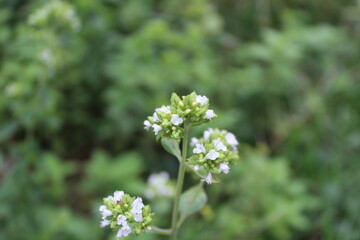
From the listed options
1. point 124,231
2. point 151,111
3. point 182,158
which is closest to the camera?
point 124,231

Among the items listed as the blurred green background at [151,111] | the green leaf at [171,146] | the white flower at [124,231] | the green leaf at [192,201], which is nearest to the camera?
the white flower at [124,231]

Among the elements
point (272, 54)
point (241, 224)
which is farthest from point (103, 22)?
point (241, 224)

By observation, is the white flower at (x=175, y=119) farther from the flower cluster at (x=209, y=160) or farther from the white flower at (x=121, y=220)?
the white flower at (x=121, y=220)

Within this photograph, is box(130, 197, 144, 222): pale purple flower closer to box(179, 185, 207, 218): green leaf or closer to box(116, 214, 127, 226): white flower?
box(116, 214, 127, 226): white flower

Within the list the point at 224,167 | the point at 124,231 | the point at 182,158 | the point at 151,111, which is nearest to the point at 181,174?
the point at 182,158

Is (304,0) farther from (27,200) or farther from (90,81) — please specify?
(27,200)

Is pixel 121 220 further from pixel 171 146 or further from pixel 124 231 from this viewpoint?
pixel 171 146

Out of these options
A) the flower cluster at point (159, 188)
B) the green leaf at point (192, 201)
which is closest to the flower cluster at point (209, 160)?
the green leaf at point (192, 201)
